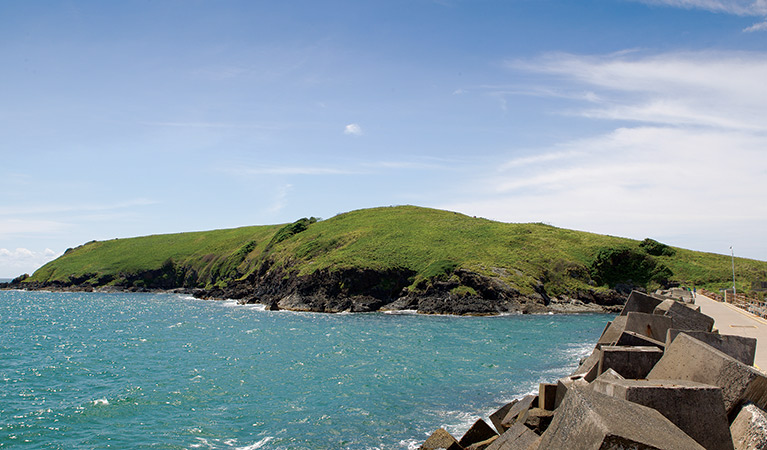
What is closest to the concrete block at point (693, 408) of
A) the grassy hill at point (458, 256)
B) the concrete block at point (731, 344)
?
the concrete block at point (731, 344)

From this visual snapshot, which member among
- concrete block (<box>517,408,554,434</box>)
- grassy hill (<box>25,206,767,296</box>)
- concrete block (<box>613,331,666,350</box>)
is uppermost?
grassy hill (<box>25,206,767,296</box>)

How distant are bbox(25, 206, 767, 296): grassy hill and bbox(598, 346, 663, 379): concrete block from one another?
5978 centimetres

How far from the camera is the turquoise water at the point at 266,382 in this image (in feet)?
58.6

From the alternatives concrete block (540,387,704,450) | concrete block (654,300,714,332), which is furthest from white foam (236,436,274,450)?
concrete block (654,300,714,332)

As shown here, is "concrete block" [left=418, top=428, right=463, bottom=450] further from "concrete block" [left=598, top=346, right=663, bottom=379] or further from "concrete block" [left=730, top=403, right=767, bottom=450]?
"concrete block" [left=730, top=403, right=767, bottom=450]

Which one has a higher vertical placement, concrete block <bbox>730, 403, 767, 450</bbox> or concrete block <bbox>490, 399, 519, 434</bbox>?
concrete block <bbox>730, 403, 767, 450</bbox>

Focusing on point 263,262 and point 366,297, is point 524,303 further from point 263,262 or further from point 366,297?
point 263,262

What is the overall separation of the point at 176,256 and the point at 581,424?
→ 16294cm

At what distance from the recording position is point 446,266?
8000 centimetres

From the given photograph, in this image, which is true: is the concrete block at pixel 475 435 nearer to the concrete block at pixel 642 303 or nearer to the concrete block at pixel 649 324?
the concrete block at pixel 649 324

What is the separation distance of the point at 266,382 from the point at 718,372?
21.5 m

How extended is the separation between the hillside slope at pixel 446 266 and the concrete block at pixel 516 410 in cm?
5023

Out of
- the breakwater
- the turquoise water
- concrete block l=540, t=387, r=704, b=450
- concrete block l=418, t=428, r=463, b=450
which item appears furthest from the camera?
the turquoise water

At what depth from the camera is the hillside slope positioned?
73.6m
